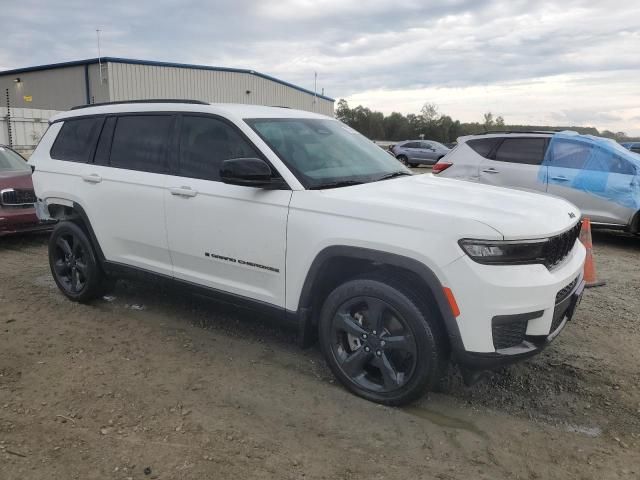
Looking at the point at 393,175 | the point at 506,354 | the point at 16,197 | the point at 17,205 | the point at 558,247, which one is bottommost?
the point at 506,354

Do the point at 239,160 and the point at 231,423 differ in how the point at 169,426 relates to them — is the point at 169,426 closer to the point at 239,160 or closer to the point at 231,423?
the point at 231,423

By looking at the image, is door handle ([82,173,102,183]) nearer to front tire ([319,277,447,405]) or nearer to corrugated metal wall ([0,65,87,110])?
front tire ([319,277,447,405])

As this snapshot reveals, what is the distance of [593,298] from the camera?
545 centimetres

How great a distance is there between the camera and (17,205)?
7387mm

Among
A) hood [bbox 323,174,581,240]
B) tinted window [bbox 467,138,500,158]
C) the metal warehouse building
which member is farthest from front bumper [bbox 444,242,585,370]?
the metal warehouse building

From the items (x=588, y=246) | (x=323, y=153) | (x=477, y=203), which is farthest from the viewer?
(x=588, y=246)

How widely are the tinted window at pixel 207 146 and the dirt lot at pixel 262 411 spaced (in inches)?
53.8

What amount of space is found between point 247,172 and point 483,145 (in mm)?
6225

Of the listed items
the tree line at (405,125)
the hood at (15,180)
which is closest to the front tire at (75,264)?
the hood at (15,180)

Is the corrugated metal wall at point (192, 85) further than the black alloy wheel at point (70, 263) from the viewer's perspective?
Yes

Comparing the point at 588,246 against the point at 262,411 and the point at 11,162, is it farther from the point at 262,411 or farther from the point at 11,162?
the point at 11,162

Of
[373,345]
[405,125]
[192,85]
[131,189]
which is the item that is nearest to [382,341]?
[373,345]

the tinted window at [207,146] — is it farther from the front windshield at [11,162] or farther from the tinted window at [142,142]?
the front windshield at [11,162]

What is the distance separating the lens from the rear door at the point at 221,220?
3.59 m
